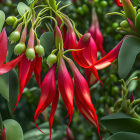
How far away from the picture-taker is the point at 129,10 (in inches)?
13.3

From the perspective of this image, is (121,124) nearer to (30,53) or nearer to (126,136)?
(126,136)

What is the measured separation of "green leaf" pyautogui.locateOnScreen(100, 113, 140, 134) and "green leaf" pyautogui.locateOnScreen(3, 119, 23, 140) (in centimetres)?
14

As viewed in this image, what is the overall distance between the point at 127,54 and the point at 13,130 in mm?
229

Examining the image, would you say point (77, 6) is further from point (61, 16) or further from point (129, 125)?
point (129, 125)

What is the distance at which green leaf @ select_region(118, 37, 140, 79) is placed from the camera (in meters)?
0.31

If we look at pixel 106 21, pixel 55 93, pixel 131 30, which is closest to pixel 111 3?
pixel 106 21

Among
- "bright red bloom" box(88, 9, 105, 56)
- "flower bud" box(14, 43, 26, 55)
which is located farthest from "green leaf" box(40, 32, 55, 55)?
"bright red bloom" box(88, 9, 105, 56)

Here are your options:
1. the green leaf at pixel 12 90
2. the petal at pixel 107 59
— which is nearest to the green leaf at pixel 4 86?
the green leaf at pixel 12 90

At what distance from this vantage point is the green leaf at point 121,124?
353mm

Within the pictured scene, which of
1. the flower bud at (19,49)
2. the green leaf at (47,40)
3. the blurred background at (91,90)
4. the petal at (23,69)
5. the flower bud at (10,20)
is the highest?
the flower bud at (10,20)

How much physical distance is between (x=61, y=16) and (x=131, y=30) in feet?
0.39

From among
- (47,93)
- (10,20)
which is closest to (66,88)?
(47,93)

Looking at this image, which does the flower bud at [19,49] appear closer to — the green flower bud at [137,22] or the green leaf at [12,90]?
the green leaf at [12,90]

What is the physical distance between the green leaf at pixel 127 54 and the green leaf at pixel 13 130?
0.20 meters
